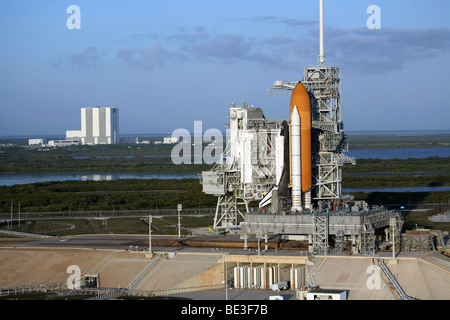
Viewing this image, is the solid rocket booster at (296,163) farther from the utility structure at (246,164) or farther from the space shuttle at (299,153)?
the utility structure at (246,164)

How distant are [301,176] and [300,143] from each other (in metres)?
2.73

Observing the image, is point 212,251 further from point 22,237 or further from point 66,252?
point 22,237

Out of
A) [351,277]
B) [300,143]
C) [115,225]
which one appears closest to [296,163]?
[300,143]

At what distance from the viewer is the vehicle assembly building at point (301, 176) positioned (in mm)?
53875

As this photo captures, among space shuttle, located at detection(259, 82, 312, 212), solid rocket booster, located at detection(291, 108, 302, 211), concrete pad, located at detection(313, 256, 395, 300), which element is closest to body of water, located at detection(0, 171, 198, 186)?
space shuttle, located at detection(259, 82, 312, 212)

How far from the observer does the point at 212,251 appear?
55125 mm

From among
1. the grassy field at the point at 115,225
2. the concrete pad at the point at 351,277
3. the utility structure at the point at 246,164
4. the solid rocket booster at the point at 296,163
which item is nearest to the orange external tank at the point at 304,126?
the solid rocket booster at the point at 296,163

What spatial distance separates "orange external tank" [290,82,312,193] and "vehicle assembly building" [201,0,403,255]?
8 cm

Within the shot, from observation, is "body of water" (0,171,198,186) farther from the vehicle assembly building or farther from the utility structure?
the vehicle assembly building

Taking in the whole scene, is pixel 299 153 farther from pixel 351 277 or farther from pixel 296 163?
pixel 351 277

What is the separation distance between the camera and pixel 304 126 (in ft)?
191
